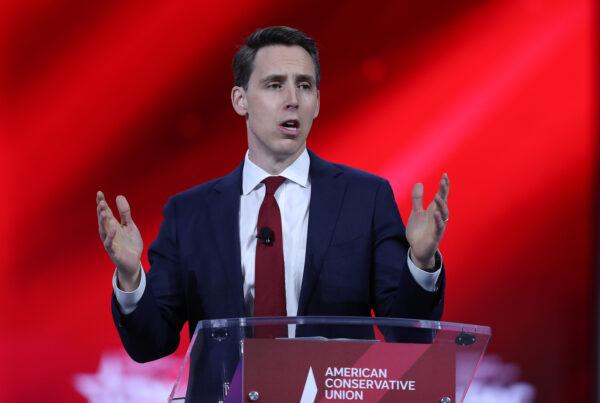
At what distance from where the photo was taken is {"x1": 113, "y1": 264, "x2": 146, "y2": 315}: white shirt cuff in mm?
2053

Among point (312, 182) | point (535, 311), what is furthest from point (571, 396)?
point (312, 182)

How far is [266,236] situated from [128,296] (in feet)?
1.13

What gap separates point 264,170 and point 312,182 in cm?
14

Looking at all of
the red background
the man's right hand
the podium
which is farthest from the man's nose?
the podium

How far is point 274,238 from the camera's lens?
7.51 feet

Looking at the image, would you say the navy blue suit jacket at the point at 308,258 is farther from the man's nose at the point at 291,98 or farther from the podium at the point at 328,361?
the podium at the point at 328,361

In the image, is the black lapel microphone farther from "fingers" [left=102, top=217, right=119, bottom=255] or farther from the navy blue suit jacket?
"fingers" [left=102, top=217, right=119, bottom=255]

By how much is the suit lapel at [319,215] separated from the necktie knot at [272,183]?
3.3 inches

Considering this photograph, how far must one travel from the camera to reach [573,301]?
11.1ft

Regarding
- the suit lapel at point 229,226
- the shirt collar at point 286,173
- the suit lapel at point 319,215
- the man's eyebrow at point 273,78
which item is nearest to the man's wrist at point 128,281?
the suit lapel at point 229,226

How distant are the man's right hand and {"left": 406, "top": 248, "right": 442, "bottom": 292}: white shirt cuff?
0.56 metres

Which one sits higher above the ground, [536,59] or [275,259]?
[536,59]

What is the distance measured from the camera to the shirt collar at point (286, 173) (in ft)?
8.15

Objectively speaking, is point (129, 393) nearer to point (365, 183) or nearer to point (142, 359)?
point (142, 359)
